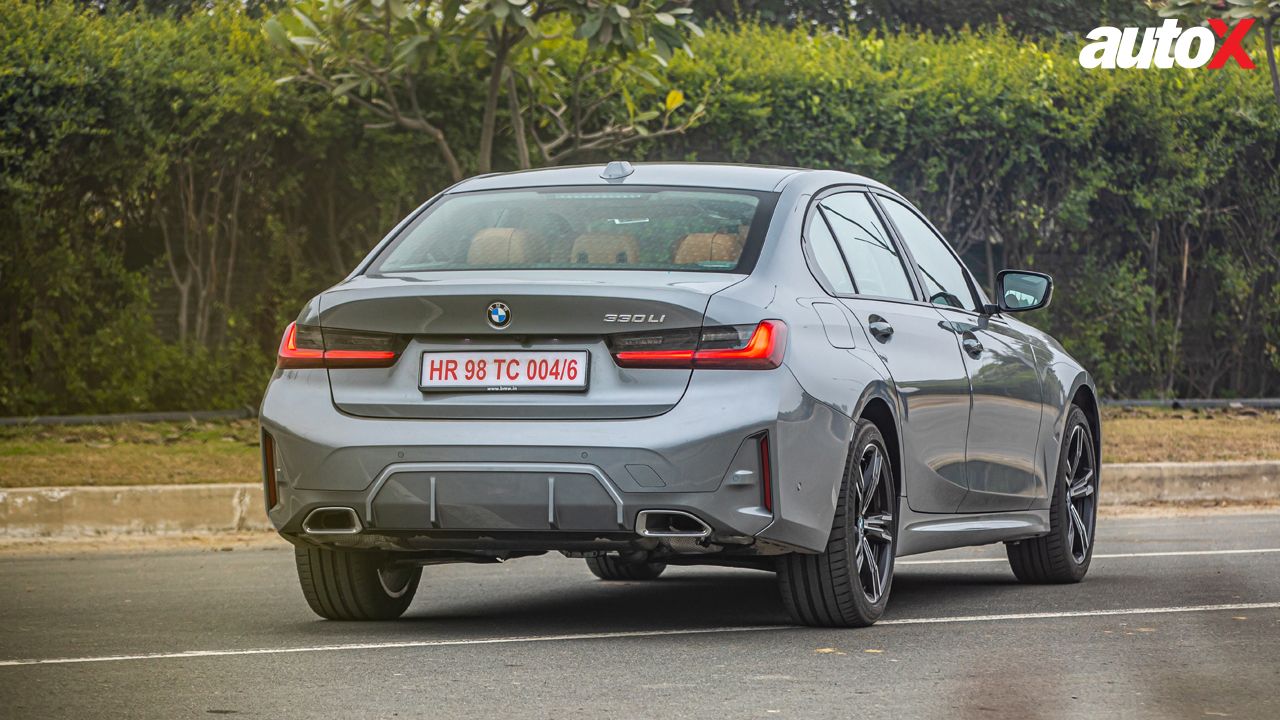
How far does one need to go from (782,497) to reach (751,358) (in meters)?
0.43

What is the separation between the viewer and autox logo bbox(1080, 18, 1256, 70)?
1780cm

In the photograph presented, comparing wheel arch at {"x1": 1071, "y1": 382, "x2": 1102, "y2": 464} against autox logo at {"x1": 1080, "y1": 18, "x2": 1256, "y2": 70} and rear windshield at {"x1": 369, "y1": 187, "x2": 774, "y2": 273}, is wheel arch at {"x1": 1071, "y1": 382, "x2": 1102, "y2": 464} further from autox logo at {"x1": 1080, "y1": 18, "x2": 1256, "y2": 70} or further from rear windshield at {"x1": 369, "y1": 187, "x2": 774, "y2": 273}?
autox logo at {"x1": 1080, "y1": 18, "x2": 1256, "y2": 70}

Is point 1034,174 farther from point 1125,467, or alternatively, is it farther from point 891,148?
point 1125,467

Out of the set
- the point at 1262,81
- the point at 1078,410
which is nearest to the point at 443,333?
the point at 1078,410

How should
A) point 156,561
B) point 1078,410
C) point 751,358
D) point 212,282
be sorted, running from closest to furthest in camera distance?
1. point 751,358
2. point 1078,410
3. point 156,561
4. point 212,282

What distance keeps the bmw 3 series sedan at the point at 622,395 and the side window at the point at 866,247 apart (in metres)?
0.02

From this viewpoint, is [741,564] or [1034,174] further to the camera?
[1034,174]

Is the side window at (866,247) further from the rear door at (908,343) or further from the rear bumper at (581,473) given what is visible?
the rear bumper at (581,473)

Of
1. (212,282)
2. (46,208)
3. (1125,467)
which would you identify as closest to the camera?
(1125,467)

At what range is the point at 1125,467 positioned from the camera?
1329 centimetres

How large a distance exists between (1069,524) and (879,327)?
2.15 meters

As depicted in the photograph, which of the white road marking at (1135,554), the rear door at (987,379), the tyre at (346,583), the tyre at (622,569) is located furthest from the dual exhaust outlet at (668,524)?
the white road marking at (1135,554)

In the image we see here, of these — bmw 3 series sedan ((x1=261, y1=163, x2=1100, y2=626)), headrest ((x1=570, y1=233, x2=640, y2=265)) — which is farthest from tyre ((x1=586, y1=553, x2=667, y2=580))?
headrest ((x1=570, y1=233, x2=640, y2=265))

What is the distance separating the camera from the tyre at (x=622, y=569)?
28.7 feet
